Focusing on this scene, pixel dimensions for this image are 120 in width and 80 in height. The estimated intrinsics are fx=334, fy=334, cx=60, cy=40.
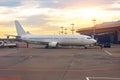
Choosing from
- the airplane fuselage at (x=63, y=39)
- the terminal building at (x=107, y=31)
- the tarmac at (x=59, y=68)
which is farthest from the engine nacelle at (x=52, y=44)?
the terminal building at (x=107, y=31)

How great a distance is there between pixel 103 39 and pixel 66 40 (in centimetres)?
7936

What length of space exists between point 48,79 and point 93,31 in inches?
5112

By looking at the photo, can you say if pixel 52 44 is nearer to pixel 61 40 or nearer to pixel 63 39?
pixel 61 40

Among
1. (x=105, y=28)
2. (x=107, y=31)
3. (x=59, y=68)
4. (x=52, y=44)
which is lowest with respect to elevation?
(x=52, y=44)

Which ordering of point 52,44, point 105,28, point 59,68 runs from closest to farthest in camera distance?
point 59,68 < point 52,44 < point 105,28

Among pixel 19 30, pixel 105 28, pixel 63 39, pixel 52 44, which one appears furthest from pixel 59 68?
pixel 105 28

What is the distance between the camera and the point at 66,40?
78125 mm

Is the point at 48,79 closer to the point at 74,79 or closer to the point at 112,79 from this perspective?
the point at 74,79

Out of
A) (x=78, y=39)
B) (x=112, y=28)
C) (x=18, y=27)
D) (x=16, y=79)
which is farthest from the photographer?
(x=112, y=28)

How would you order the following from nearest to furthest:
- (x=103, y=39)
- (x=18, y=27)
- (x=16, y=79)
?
(x=16, y=79) < (x=18, y=27) < (x=103, y=39)

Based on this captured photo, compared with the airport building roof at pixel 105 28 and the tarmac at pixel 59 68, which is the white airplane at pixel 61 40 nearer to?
the tarmac at pixel 59 68

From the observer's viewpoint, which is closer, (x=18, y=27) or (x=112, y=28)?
(x=18, y=27)

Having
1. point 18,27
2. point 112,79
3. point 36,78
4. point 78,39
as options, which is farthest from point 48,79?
point 18,27

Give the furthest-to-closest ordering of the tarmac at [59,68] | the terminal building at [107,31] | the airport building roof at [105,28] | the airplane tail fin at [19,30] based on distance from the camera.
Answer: the terminal building at [107,31] < the airport building roof at [105,28] < the airplane tail fin at [19,30] < the tarmac at [59,68]
